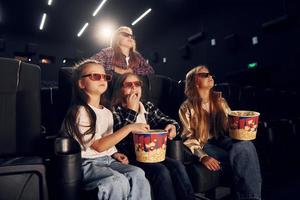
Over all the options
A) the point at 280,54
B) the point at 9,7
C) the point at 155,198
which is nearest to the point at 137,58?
the point at 155,198

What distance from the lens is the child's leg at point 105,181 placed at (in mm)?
1086

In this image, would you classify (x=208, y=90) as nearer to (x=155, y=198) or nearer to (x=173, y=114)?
(x=173, y=114)

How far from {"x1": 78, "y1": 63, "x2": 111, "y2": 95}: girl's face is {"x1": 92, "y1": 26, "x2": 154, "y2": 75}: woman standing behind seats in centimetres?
80

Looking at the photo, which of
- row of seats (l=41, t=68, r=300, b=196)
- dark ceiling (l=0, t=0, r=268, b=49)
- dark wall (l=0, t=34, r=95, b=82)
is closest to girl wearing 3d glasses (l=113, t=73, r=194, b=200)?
row of seats (l=41, t=68, r=300, b=196)

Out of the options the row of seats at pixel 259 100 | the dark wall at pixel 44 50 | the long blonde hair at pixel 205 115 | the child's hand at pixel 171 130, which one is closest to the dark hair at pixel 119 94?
the child's hand at pixel 171 130

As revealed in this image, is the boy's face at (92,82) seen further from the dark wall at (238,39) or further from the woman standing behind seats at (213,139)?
the dark wall at (238,39)

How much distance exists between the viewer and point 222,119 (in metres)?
1.74

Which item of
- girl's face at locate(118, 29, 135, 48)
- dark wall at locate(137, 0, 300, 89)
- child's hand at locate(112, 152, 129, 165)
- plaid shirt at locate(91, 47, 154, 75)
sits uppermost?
dark wall at locate(137, 0, 300, 89)

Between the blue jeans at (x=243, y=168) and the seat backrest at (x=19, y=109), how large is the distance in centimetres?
95

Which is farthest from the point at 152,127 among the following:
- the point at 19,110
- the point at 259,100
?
the point at 259,100

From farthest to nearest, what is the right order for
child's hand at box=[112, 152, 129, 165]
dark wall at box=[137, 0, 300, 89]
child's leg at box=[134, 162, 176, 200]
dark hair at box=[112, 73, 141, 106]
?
1. dark wall at box=[137, 0, 300, 89]
2. dark hair at box=[112, 73, 141, 106]
3. child's hand at box=[112, 152, 129, 165]
4. child's leg at box=[134, 162, 176, 200]

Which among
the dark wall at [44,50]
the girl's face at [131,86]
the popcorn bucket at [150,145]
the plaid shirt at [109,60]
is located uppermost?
the dark wall at [44,50]

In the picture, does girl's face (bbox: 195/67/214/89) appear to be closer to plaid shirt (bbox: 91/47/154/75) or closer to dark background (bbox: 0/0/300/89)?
plaid shirt (bbox: 91/47/154/75)

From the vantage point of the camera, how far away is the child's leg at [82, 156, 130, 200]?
3.56ft
